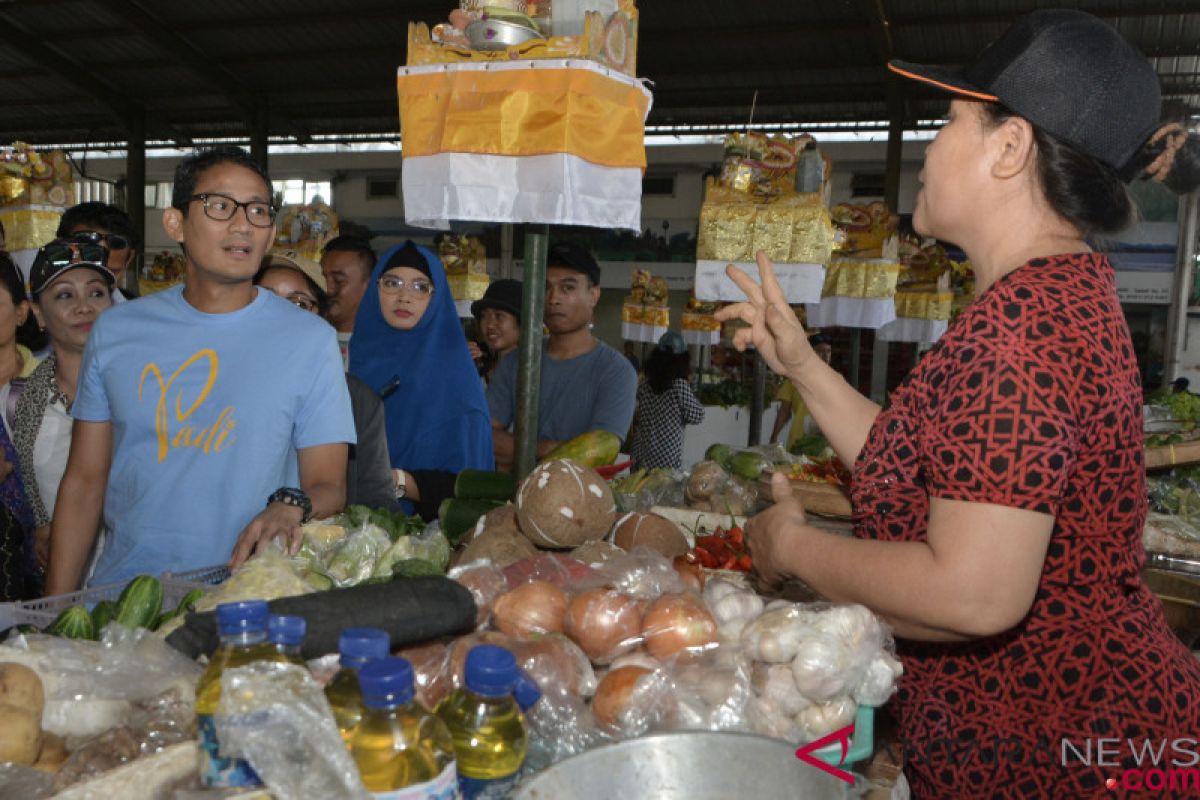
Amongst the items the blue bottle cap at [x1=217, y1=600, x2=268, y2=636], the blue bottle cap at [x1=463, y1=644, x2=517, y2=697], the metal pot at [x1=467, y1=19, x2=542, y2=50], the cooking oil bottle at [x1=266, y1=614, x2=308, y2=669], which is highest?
the metal pot at [x1=467, y1=19, x2=542, y2=50]

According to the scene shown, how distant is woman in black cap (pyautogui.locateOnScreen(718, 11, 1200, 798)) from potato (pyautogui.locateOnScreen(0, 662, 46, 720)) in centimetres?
118

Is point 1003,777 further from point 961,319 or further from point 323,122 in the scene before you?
point 323,122

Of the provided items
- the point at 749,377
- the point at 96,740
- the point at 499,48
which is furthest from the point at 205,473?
the point at 749,377

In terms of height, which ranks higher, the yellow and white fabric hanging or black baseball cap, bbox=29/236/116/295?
the yellow and white fabric hanging

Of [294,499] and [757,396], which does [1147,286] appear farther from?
[294,499]

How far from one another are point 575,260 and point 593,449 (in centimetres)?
120

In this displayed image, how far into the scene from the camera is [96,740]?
1239 millimetres

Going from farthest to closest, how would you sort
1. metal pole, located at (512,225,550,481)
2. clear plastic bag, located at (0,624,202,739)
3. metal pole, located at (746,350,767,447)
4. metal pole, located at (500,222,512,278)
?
metal pole, located at (500,222,512,278), metal pole, located at (746,350,767,447), metal pole, located at (512,225,550,481), clear plastic bag, located at (0,624,202,739)

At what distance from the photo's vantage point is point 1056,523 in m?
1.34

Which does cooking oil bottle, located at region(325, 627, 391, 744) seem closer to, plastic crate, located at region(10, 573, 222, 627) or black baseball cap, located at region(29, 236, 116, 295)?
plastic crate, located at region(10, 573, 222, 627)

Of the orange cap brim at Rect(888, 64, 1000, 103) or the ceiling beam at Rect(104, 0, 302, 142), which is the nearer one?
the orange cap brim at Rect(888, 64, 1000, 103)

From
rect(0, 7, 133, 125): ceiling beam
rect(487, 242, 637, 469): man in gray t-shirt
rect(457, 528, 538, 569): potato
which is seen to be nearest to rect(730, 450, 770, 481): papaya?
rect(487, 242, 637, 469): man in gray t-shirt

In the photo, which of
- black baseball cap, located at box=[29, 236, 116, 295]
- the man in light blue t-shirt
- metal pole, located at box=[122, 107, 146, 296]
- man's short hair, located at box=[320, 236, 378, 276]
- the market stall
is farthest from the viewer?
metal pole, located at box=[122, 107, 146, 296]

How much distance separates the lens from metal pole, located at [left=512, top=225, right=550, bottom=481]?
2.67 metres
